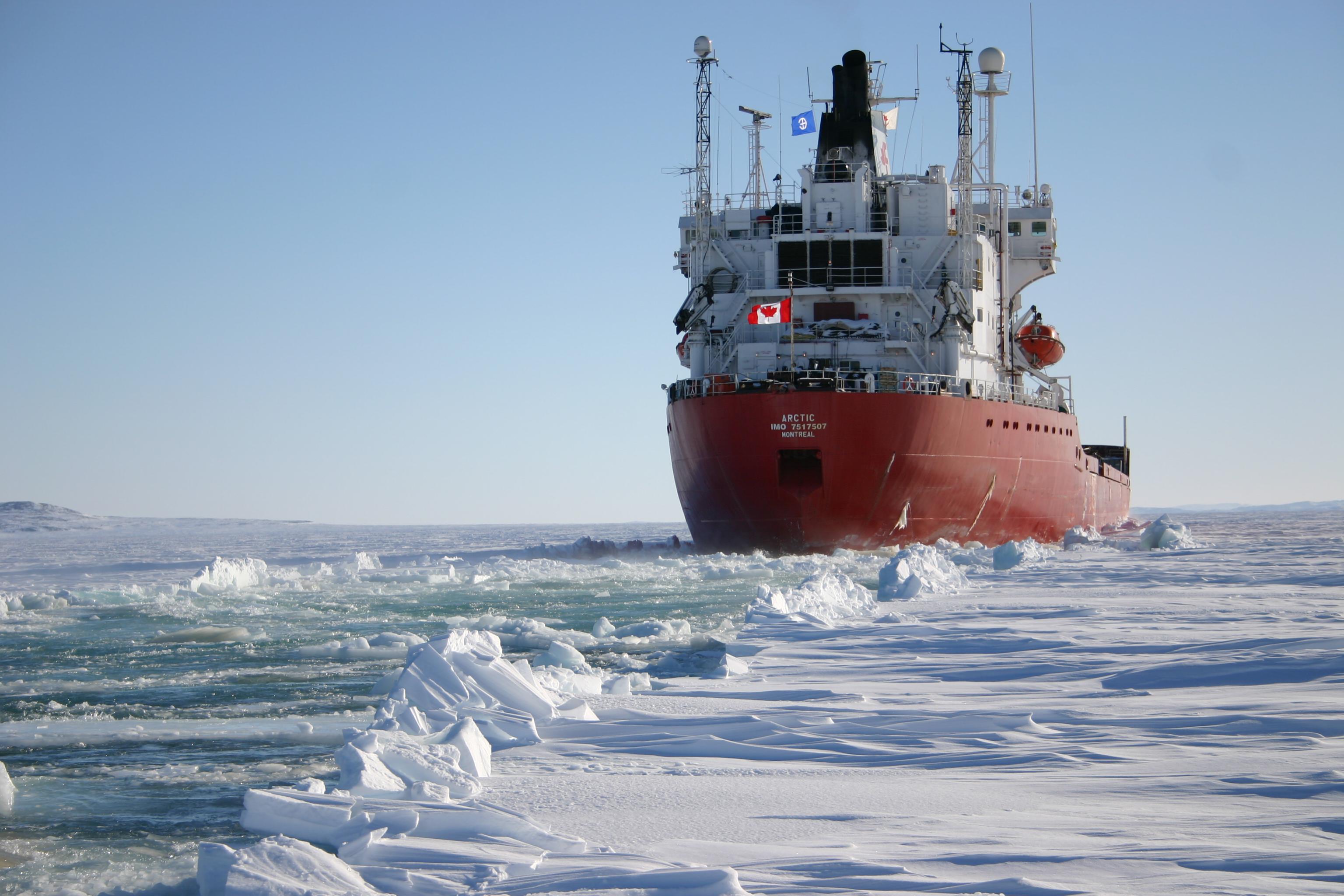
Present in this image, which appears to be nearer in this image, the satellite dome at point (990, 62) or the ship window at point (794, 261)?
the ship window at point (794, 261)

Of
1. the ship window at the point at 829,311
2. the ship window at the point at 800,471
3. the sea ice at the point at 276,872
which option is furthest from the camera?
the ship window at the point at 829,311

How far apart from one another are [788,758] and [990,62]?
3279 centimetres

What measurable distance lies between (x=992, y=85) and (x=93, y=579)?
2804 centimetres

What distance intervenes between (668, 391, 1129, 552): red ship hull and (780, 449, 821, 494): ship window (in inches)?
0.8

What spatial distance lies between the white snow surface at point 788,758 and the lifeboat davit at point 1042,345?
22.0 m

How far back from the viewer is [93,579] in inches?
971

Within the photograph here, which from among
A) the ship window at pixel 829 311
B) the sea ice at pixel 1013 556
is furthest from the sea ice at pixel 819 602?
the ship window at pixel 829 311

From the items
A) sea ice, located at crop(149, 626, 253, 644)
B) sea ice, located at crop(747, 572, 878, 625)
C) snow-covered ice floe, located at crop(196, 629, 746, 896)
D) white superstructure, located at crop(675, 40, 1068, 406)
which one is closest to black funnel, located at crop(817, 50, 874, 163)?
white superstructure, located at crop(675, 40, 1068, 406)

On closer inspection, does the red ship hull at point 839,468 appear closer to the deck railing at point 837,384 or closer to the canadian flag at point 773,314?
the deck railing at point 837,384

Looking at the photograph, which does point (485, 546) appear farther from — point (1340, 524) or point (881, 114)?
point (1340, 524)

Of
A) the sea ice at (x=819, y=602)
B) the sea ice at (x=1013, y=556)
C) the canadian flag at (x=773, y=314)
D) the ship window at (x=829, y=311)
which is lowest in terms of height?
the sea ice at (x=819, y=602)

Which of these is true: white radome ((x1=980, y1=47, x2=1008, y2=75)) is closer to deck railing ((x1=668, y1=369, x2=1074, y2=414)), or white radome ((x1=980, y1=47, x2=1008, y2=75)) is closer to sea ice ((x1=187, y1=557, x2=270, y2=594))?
deck railing ((x1=668, y1=369, x2=1074, y2=414))

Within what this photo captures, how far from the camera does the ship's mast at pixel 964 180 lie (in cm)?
2636

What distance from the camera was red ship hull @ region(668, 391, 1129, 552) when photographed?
22438 millimetres
